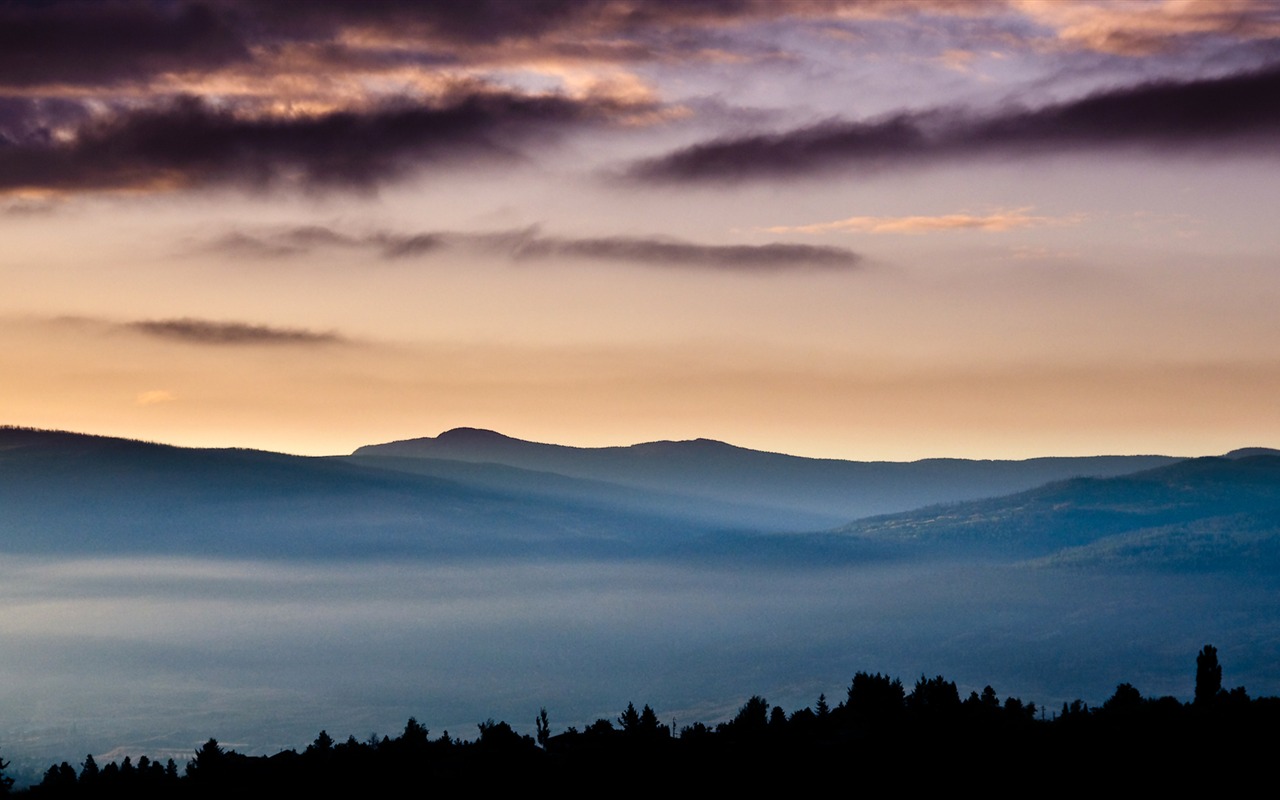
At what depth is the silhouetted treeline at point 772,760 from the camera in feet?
275

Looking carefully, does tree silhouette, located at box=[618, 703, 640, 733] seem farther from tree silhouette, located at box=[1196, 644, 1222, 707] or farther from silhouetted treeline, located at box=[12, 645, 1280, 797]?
tree silhouette, located at box=[1196, 644, 1222, 707]

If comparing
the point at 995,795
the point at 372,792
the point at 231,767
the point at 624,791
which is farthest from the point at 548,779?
the point at 995,795

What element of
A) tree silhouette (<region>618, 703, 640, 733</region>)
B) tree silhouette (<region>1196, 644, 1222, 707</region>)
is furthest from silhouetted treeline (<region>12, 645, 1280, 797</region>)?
tree silhouette (<region>1196, 644, 1222, 707</region>)

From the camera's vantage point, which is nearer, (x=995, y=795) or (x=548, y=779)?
(x=995, y=795)

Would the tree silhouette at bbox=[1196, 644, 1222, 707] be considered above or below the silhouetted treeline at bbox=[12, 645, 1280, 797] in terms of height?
above

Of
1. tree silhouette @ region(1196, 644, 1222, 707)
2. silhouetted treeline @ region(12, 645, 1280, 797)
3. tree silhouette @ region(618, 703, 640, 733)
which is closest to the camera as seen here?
silhouetted treeline @ region(12, 645, 1280, 797)

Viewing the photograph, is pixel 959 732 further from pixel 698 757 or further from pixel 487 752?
pixel 487 752

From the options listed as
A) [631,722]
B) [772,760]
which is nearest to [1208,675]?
[772,760]

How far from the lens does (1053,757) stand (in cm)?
8712

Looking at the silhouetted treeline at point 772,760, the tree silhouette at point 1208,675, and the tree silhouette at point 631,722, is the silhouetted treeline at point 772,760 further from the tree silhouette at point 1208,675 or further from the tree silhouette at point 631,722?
the tree silhouette at point 1208,675

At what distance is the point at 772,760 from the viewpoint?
88.8 m

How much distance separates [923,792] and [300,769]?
37141 millimetres

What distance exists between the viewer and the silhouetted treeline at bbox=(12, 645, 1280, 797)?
275 ft

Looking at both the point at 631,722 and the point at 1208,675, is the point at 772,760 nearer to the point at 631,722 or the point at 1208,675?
the point at 631,722
